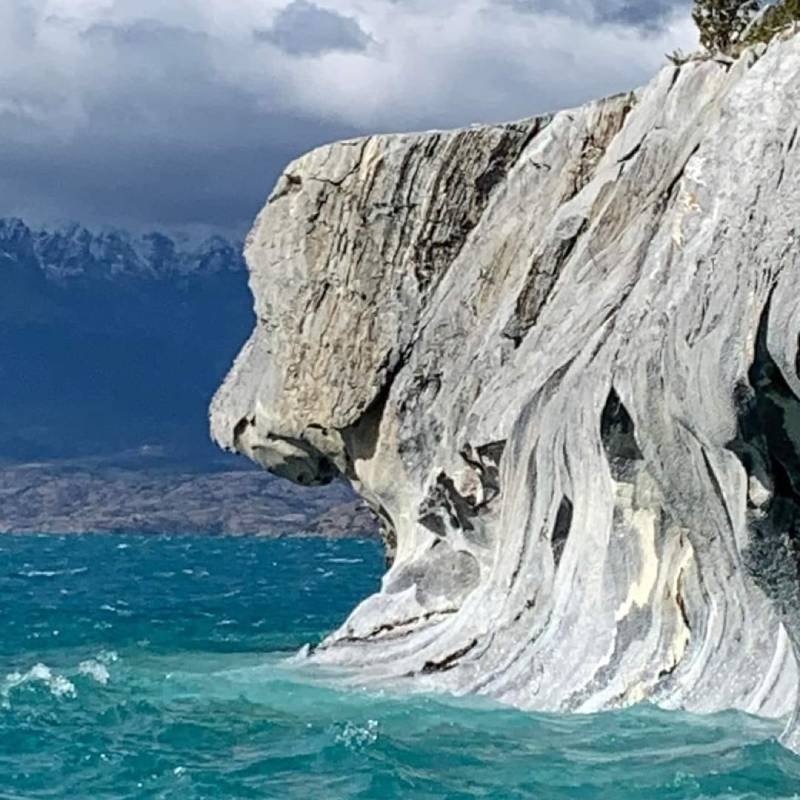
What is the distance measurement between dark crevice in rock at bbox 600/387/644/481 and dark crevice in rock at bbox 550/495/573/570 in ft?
8.01

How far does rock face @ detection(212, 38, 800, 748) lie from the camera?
19578 mm

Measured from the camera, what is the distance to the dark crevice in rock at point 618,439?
25.9m

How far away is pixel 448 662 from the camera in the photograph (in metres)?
30.5

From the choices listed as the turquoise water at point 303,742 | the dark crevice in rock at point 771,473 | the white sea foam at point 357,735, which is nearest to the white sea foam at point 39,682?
the turquoise water at point 303,742

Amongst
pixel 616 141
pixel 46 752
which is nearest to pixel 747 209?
pixel 46 752

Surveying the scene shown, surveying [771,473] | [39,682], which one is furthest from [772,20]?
[39,682]

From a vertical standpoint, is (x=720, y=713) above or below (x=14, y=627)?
above

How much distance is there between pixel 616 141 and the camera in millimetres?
33844

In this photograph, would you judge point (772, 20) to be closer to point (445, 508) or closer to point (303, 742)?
point (445, 508)

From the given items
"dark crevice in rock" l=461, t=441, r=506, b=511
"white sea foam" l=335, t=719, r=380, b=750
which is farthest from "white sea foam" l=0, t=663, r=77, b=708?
"dark crevice in rock" l=461, t=441, r=506, b=511

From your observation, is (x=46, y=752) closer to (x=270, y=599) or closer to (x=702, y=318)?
(x=702, y=318)

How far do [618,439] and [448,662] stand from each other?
20.2ft

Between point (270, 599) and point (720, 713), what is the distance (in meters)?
41.3

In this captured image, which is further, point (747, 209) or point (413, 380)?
point (413, 380)
